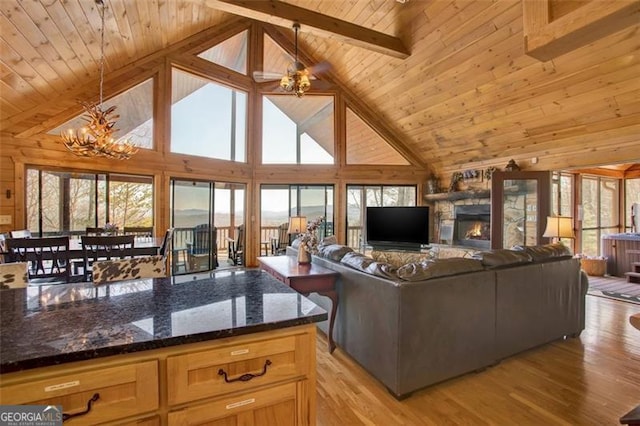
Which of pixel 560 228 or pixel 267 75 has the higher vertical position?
pixel 267 75

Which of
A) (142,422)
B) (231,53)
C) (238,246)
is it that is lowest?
(238,246)

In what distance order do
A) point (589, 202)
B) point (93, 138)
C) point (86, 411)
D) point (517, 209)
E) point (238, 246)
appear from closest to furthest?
point (86, 411) → point (93, 138) → point (517, 209) → point (238, 246) → point (589, 202)

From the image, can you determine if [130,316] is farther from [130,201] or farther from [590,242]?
[590,242]

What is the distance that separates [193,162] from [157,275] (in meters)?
4.70

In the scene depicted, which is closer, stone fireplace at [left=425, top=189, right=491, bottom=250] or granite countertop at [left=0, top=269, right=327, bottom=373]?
granite countertop at [left=0, top=269, right=327, bottom=373]

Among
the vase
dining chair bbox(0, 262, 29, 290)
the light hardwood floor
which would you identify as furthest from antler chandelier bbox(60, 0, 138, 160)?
the light hardwood floor

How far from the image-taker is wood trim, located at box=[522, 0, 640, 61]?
4.88 ft

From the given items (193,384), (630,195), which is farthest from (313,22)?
(630,195)

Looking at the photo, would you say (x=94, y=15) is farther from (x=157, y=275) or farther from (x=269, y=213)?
(x=269, y=213)

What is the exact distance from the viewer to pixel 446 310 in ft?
7.76

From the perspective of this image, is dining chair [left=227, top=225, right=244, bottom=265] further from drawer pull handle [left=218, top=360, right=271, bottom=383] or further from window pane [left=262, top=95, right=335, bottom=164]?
drawer pull handle [left=218, top=360, right=271, bottom=383]

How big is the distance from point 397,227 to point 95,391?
19.0 feet

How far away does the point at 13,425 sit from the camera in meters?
0.81

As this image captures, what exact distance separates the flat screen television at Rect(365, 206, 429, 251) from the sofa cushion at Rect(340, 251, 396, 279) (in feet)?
11.4
